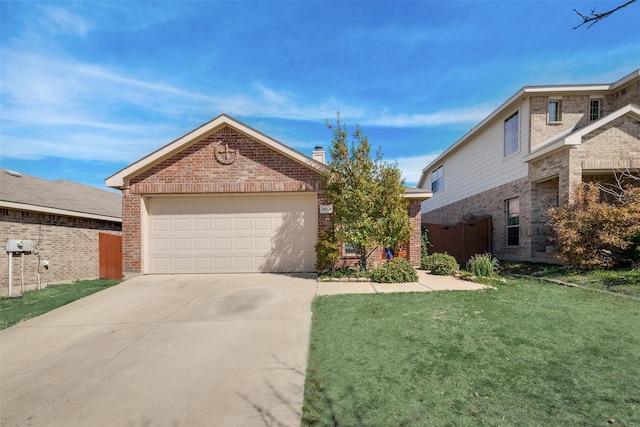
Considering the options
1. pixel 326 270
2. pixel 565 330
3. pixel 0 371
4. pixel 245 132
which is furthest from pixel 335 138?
pixel 0 371

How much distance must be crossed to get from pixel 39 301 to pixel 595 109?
20127 mm

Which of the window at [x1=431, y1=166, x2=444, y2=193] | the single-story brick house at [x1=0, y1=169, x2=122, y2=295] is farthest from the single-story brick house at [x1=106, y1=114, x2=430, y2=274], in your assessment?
the window at [x1=431, y1=166, x2=444, y2=193]

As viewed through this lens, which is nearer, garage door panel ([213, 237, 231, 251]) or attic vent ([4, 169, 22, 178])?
garage door panel ([213, 237, 231, 251])

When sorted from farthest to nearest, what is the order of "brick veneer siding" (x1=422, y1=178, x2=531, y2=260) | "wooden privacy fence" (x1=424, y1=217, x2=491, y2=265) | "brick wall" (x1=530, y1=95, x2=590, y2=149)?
"wooden privacy fence" (x1=424, y1=217, x2=491, y2=265) < "brick wall" (x1=530, y1=95, x2=590, y2=149) < "brick veneer siding" (x1=422, y1=178, x2=531, y2=260)

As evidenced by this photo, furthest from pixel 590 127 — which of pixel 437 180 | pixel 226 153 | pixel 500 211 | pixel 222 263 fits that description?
pixel 222 263

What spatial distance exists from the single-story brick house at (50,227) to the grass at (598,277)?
1573 cm

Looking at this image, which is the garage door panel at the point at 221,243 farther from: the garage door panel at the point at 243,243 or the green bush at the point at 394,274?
the green bush at the point at 394,274

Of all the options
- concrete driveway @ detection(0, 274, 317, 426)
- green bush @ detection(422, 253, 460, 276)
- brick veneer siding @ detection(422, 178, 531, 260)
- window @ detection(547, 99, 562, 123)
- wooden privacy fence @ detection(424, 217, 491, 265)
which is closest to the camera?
concrete driveway @ detection(0, 274, 317, 426)

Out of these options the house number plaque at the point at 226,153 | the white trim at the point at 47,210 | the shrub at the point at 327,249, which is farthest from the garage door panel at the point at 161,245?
the shrub at the point at 327,249

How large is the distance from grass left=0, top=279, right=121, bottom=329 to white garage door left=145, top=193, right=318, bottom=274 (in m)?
1.91

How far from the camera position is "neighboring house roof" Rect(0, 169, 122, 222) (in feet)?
32.3

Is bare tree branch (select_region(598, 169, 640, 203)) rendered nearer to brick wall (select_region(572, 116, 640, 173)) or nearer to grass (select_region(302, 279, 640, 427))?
brick wall (select_region(572, 116, 640, 173))

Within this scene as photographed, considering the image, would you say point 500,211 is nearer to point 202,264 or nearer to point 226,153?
point 226,153

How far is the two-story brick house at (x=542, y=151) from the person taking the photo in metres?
10.3
